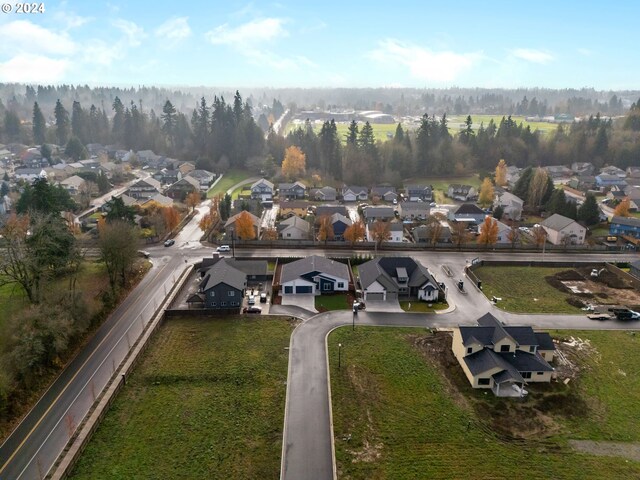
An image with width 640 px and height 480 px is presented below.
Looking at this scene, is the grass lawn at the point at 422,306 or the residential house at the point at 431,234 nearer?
the grass lawn at the point at 422,306

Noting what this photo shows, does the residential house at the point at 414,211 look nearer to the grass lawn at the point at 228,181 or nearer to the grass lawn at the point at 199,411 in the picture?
the grass lawn at the point at 228,181

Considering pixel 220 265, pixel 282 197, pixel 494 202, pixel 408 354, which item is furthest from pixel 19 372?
pixel 494 202

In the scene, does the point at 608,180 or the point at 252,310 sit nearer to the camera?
the point at 252,310

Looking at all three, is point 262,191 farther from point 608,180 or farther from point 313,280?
point 608,180

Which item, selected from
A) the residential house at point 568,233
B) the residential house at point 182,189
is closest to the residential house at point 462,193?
the residential house at point 568,233

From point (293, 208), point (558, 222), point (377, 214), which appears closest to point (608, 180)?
point (558, 222)

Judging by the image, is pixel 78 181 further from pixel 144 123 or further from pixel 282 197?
pixel 144 123
